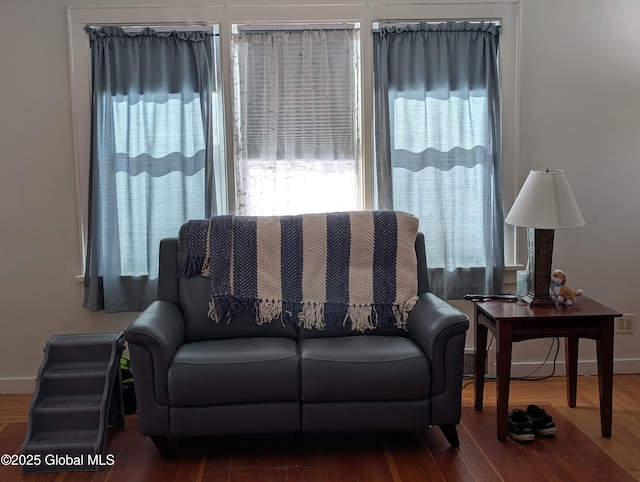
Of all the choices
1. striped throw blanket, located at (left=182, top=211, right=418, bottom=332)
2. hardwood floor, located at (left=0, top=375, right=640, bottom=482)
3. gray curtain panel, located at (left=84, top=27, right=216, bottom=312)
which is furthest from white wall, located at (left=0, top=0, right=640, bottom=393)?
striped throw blanket, located at (left=182, top=211, right=418, bottom=332)

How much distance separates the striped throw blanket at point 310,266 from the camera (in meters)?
3.34

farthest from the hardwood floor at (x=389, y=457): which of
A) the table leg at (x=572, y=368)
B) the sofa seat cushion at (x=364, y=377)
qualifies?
the sofa seat cushion at (x=364, y=377)

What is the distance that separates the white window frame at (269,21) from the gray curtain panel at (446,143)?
2.4 inches

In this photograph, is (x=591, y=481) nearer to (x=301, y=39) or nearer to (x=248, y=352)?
(x=248, y=352)

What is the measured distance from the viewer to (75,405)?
3.06m

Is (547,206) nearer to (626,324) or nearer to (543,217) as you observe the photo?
(543,217)

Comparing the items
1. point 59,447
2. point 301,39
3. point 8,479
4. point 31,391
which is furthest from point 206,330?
point 301,39

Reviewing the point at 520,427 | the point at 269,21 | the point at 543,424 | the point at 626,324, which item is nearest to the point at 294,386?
the point at 520,427

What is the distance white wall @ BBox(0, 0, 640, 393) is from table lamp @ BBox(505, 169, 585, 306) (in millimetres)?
656

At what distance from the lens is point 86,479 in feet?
9.23

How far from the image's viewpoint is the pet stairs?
2.91 meters

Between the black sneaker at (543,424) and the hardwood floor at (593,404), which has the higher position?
the black sneaker at (543,424)

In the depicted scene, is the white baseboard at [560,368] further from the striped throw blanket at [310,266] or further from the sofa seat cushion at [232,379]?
the sofa seat cushion at [232,379]

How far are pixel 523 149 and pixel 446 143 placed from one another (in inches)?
18.0
